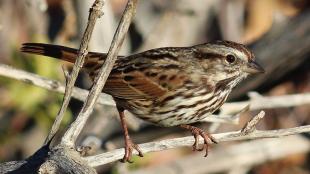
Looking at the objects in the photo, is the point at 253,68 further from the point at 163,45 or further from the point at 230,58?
the point at 163,45

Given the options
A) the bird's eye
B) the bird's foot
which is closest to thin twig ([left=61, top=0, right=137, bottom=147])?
the bird's foot

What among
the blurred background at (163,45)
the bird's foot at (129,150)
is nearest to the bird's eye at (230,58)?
the blurred background at (163,45)

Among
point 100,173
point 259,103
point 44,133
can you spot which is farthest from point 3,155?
point 259,103

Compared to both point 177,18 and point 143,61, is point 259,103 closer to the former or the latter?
point 143,61

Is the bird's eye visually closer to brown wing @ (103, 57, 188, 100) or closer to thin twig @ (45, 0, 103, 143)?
brown wing @ (103, 57, 188, 100)

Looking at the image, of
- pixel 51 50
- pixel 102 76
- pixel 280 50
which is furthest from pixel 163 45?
pixel 102 76

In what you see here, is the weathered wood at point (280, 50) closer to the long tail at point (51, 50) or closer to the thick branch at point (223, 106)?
the thick branch at point (223, 106)
